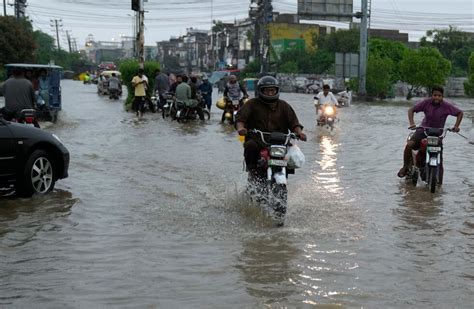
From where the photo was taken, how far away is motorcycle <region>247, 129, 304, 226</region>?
26.3 ft

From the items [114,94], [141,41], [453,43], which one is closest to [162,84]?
[141,41]

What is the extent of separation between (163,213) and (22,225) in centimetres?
161

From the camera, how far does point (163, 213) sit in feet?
28.8

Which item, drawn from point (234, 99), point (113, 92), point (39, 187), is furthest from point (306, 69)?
point (39, 187)

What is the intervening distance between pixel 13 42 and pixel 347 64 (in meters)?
26.4

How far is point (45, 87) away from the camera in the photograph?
2369 centimetres

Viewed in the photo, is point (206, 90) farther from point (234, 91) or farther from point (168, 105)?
point (234, 91)

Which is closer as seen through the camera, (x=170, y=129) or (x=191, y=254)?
(x=191, y=254)

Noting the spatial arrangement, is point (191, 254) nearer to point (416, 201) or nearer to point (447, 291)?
point (447, 291)

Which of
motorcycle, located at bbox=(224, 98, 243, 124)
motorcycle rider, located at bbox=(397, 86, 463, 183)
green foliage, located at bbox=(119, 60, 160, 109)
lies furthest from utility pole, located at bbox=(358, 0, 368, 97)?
motorcycle rider, located at bbox=(397, 86, 463, 183)

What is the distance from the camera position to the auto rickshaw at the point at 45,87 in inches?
885

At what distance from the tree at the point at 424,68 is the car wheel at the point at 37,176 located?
5750 centimetres

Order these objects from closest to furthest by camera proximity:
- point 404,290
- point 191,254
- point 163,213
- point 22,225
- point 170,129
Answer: point 404,290 < point 191,254 < point 22,225 < point 163,213 < point 170,129

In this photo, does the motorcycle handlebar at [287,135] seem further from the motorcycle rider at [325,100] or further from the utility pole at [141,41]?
the utility pole at [141,41]
